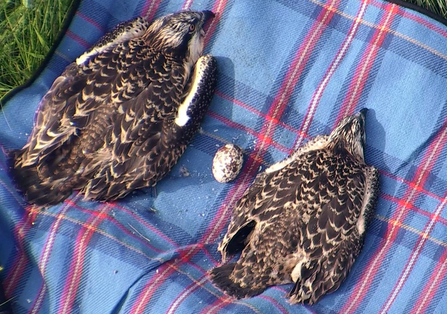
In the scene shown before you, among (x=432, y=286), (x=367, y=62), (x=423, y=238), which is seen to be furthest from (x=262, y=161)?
(x=432, y=286)

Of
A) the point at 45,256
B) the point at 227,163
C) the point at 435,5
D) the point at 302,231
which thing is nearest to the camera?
the point at 302,231

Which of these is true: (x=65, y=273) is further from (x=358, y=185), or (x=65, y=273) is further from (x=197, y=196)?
(x=358, y=185)

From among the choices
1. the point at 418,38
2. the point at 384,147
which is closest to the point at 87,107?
the point at 384,147

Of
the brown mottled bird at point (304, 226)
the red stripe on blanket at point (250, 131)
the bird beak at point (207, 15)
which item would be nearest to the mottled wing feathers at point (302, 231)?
the brown mottled bird at point (304, 226)

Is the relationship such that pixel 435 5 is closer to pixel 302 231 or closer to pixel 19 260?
pixel 302 231

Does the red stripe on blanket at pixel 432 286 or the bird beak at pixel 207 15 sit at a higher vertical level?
the bird beak at pixel 207 15

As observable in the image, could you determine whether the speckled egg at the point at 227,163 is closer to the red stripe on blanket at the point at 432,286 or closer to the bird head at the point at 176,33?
the bird head at the point at 176,33
